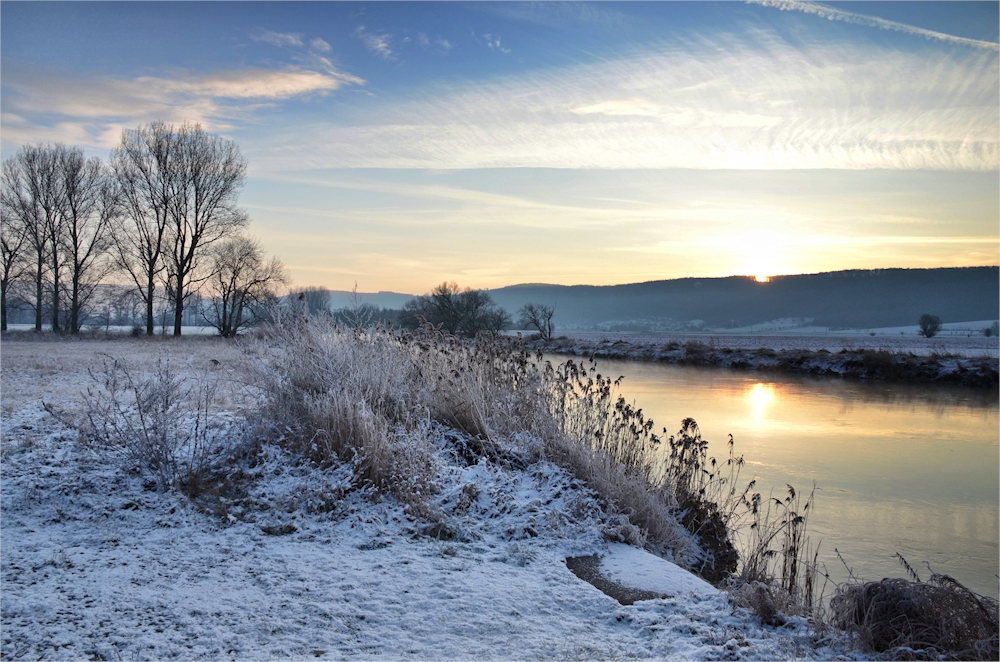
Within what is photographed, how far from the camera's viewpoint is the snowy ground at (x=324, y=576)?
3262 mm

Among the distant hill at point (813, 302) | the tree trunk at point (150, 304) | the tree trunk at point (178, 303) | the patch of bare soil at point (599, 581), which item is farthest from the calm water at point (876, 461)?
the distant hill at point (813, 302)

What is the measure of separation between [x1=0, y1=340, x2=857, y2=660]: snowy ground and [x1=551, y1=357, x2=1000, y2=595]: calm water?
3159mm

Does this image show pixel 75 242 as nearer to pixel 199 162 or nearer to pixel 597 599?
pixel 199 162

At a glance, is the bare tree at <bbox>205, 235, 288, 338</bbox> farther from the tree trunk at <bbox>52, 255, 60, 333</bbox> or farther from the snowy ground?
the snowy ground

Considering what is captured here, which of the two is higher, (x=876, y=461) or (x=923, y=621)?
(x=923, y=621)

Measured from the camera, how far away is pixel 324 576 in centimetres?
405

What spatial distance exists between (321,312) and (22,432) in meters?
3.52

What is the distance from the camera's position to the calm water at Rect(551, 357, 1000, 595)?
6.59 metres

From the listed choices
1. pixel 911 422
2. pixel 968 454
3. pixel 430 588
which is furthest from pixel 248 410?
pixel 911 422

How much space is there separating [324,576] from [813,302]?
17897 cm

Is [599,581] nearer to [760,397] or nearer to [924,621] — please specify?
[924,621]

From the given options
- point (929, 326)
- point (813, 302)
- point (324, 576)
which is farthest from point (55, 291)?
point (813, 302)

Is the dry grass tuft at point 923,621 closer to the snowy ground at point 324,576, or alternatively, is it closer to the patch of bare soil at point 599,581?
the snowy ground at point 324,576

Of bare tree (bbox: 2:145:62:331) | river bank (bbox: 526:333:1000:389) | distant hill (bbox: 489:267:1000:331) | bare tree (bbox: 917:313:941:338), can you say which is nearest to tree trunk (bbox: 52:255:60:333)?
bare tree (bbox: 2:145:62:331)
